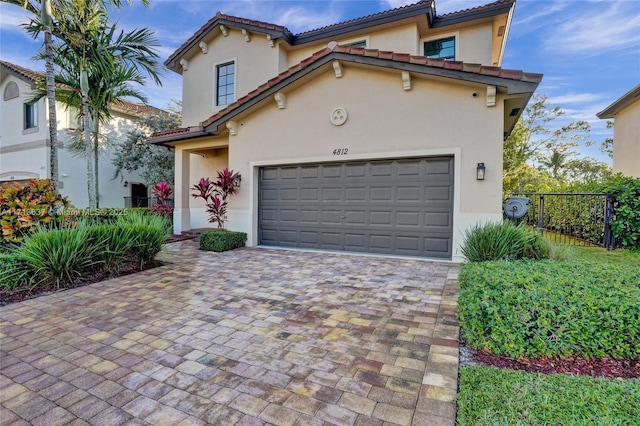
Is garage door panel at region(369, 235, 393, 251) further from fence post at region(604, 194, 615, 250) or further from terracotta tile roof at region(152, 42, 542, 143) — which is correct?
fence post at region(604, 194, 615, 250)

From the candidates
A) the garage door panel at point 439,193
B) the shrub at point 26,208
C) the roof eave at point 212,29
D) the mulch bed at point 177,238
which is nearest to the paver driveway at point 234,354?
the shrub at point 26,208

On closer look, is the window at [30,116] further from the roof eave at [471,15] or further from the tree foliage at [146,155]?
the roof eave at [471,15]

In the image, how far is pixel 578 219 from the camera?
33.2 ft

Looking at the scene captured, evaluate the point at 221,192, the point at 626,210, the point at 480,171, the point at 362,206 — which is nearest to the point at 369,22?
the point at 362,206

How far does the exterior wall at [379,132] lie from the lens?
290 inches

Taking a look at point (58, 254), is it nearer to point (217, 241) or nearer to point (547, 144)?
point (217, 241)

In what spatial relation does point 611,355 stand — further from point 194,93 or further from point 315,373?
point 194,93

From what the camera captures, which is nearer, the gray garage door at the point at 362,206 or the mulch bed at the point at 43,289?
the mulch bed at the point at 43,289

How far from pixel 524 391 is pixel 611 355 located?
1.20 m

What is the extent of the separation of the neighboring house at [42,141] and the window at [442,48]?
634 inches

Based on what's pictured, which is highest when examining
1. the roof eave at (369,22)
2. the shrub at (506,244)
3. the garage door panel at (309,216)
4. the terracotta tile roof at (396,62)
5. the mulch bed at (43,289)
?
the roof eave at (369,22)

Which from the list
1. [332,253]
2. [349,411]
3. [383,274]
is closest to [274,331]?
[349,411]

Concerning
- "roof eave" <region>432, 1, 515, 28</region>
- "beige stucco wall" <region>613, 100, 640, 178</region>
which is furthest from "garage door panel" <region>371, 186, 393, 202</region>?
"beige stucco wall" <region>613, 100, 640, 178</region>

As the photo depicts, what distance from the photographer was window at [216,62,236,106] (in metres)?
13.1
